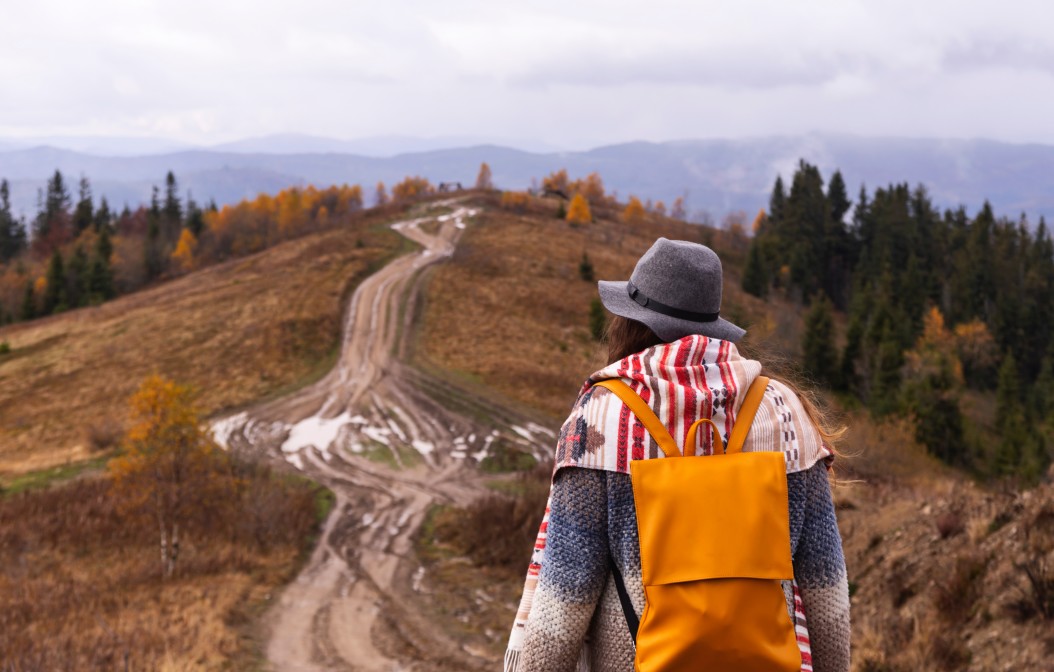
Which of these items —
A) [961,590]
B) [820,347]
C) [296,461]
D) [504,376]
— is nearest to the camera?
[961,590]

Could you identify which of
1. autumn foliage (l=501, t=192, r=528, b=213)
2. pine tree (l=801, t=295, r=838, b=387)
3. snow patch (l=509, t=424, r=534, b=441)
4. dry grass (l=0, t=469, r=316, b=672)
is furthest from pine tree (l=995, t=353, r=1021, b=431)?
dry grass (l=0, t=469, r=316, b=672)

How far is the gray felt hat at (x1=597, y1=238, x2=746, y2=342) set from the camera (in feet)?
8.73

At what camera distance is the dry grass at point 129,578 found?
11969 millimetres

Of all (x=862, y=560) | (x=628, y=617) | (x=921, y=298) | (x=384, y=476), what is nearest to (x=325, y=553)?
(x=384, y=476)

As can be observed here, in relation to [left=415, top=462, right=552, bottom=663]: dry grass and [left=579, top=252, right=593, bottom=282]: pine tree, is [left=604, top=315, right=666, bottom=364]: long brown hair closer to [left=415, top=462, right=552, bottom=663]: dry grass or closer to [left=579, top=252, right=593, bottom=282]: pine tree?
[left=415, top=462, right=552, bottom=663]: dry grass

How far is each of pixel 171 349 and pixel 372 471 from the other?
22271 mm

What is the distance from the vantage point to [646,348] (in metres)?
2.67

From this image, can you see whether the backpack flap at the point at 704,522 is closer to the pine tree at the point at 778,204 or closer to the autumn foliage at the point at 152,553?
the autumn foliage at the point at 152,553

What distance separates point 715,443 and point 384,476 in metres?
25.5

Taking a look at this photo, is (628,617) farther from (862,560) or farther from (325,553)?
(325,553)

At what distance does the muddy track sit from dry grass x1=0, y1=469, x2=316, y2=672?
3.03ft

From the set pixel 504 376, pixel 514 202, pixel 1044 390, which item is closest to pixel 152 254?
pixel 514 202

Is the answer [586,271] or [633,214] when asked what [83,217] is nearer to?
[633,214]

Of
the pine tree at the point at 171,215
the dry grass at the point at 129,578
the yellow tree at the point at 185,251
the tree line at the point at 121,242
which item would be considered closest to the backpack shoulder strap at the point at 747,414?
the dry grass at the point at 129,578
